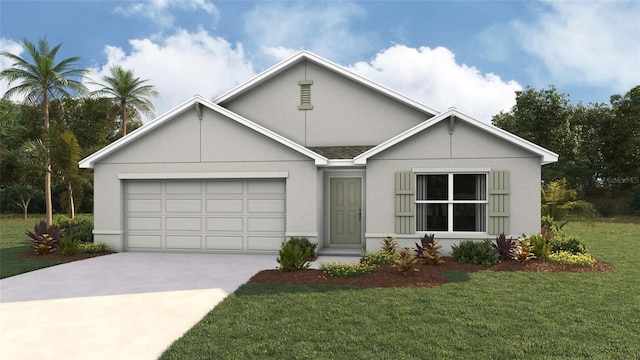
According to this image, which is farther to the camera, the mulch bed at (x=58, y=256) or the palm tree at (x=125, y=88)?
the palm tree at (x=125, y=88)

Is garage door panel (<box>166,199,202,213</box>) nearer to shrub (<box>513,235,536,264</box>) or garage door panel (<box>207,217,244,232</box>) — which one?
garage door panel (<box>207,217,244,232</box>)

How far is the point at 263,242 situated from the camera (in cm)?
1166

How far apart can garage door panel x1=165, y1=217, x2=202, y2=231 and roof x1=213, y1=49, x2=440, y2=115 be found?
4632 mm

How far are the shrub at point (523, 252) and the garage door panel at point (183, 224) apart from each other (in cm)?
926

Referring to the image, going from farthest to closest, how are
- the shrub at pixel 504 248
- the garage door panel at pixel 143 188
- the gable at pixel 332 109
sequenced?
the gable at pixel 332 109 → the garage door panel at pixel 143 188 → the shrub at pixel 504 248

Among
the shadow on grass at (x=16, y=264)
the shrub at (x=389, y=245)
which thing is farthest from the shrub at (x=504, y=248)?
the shadow on grass at (x=16, y=264)

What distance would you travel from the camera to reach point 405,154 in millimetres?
10930

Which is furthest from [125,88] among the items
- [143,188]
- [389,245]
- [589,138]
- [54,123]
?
[589,138]

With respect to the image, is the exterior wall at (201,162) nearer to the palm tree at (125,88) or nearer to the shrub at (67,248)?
the shrub at (67,248)

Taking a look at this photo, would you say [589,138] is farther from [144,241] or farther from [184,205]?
[144,241]

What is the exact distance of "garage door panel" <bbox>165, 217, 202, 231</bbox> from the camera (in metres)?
12.0

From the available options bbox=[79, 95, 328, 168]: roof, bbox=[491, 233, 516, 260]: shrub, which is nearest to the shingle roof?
bbox=[79, 95, 328, 168]: roof

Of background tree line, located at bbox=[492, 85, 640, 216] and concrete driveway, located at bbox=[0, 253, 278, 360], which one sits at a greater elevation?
background tree line, located at bbox=[492, 85, 640, 216]

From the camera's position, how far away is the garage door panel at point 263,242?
11.6 m
